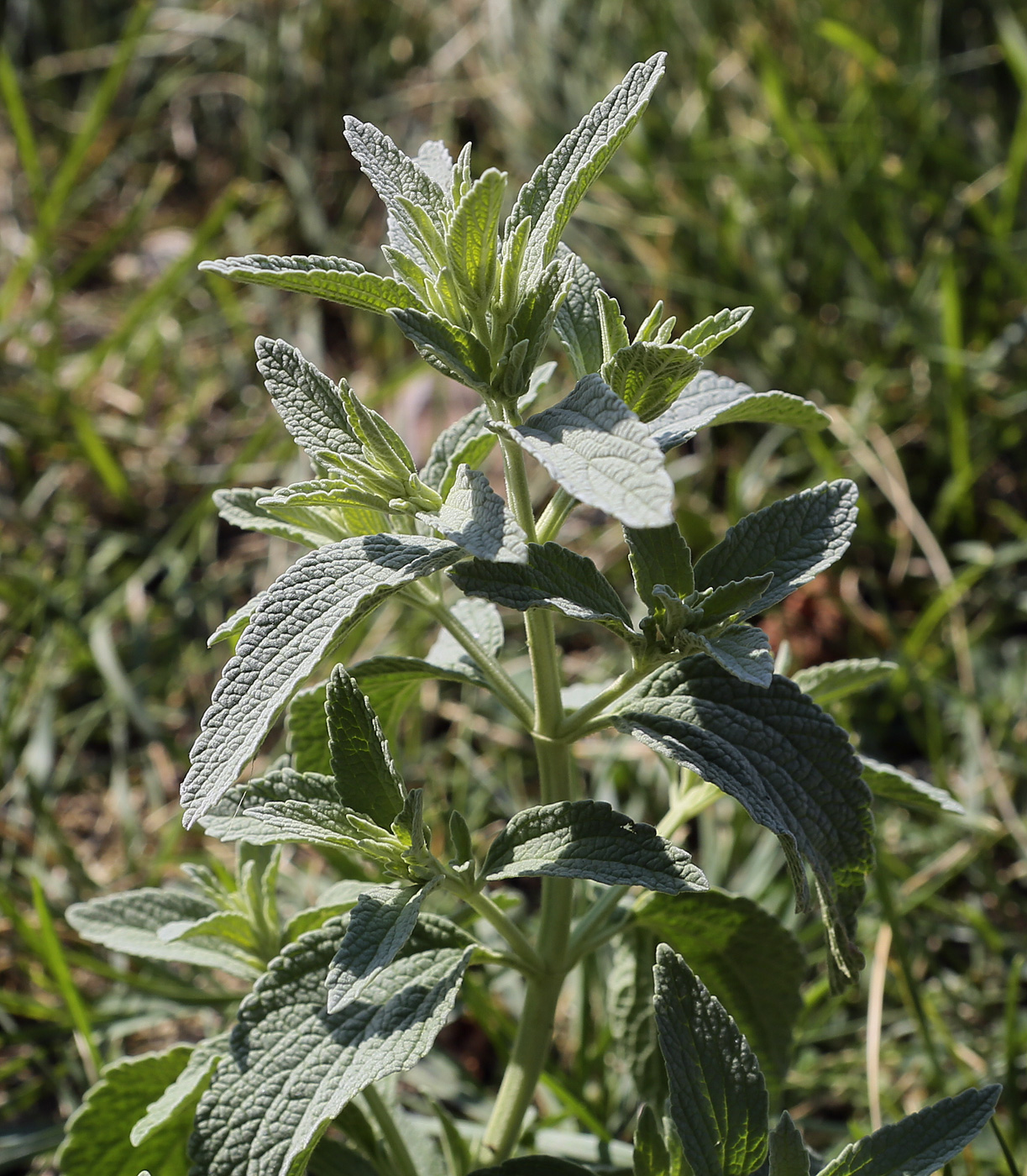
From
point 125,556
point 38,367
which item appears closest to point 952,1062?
point 125,556

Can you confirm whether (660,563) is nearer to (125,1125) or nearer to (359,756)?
(359,756)

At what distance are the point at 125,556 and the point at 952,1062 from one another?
2359 millimetres

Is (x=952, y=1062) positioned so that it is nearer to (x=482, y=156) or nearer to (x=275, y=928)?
(x=275, y=928)

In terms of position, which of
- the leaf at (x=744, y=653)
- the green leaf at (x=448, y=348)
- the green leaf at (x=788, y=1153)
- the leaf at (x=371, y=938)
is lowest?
the green leaf at (x=788, y=1153)

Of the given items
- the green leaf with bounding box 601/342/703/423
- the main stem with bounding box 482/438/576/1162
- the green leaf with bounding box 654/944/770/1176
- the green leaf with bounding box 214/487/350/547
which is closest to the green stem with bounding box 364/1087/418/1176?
the main stem with bounding box 482/438/576/1162

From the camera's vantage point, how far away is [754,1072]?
1287mm

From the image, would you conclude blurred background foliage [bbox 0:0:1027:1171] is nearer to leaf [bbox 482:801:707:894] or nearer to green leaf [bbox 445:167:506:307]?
leaf [bbox 482:801:707:894]

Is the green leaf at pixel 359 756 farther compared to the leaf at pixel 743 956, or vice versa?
the leaf at pixel 743 956

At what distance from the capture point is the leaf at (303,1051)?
4.10 ft

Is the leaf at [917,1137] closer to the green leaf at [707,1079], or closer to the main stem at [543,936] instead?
the green leaf at [707,1079]

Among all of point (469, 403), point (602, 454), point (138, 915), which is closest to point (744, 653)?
point (602, 454)

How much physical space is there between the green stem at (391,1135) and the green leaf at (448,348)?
0.92m

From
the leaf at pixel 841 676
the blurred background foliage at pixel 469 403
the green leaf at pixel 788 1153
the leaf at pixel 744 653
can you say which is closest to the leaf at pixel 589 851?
the leaf at pixel 744 653

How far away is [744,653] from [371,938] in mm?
484
